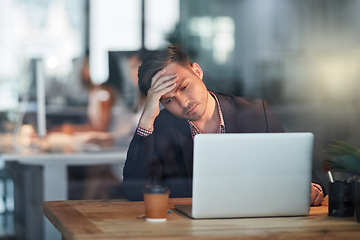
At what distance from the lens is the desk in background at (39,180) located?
3.84 m

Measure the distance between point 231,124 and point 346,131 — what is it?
3415 mm

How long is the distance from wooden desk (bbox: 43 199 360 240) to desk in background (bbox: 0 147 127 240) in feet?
5.77

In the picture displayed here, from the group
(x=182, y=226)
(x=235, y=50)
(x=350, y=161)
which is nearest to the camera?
(x=182, y=226)

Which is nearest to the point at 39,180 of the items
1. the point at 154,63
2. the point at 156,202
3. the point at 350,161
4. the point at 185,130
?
the point at 154,63

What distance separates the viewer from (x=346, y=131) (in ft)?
18.9

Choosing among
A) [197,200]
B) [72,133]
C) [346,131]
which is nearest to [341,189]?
[197,200]

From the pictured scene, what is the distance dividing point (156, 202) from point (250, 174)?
0.91ft

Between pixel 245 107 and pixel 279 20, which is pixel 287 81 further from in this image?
pixel 245 107

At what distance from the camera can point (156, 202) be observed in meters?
1.70

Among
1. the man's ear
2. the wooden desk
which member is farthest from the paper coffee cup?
the man's ear

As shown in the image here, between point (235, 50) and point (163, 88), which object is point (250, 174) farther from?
point (235, 50)

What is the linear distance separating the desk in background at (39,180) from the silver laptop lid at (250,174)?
196 cm

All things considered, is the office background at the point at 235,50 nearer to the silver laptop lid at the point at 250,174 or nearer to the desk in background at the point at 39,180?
the desk in background at the point at 39,180

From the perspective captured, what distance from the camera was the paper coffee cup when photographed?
5.58 ft
